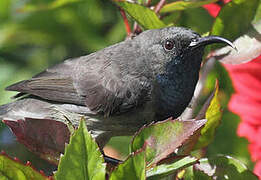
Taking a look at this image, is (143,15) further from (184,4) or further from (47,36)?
(47,36)

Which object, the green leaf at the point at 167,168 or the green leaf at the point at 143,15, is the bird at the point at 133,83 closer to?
the green leaf at the point at 143,15

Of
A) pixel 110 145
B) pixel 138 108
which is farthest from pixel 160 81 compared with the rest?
pixel 110 145

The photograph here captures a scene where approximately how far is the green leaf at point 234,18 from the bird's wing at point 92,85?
16.4 inches

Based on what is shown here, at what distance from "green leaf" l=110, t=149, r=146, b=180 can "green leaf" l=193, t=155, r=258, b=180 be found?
31cm

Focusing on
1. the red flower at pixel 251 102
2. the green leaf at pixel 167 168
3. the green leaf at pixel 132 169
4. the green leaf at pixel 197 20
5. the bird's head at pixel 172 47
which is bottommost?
the red flower at pixel 251 102

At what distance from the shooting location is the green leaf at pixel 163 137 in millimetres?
1401

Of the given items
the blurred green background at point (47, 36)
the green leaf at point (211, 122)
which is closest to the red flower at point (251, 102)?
the green leaf at point (211, 122)

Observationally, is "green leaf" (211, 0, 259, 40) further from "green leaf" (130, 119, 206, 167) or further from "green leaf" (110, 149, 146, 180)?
"green leaf" (110, 149, 146, 180)

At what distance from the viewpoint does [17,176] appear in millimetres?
1358

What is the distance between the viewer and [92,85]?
2307mm

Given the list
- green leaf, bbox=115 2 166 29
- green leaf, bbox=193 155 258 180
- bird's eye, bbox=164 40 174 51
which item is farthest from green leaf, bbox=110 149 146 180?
bird's eye, bbox=164 40 174 51

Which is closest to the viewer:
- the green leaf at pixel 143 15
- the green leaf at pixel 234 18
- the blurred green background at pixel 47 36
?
the green leaf at pixel 143 15

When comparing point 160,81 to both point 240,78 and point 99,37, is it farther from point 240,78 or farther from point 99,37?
point 99,37

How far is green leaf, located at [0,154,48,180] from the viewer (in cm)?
134
